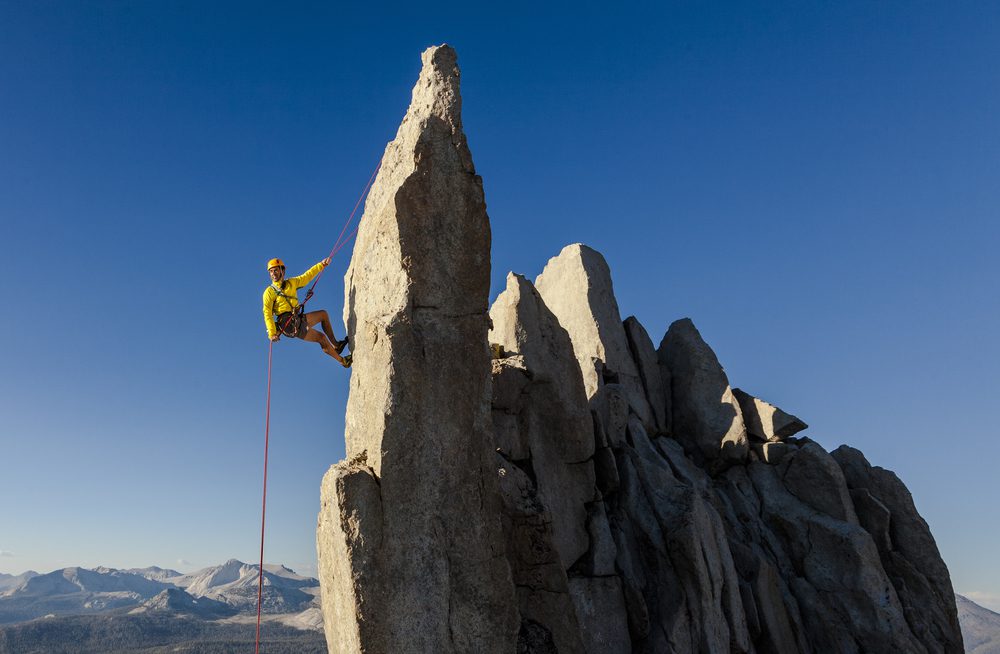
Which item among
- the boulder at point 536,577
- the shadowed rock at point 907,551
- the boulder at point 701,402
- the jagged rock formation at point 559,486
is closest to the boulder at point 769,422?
the jagged rock formation at point 559,486

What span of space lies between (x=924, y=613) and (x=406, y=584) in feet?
75.1

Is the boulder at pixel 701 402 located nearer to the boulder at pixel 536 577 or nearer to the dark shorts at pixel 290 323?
the boulder at pixel 536 577

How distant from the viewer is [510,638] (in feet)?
53.7

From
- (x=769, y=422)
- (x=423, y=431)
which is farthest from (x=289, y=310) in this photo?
(x=769, y=422)

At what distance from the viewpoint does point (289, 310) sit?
20391 mm

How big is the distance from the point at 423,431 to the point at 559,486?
26.7 ft

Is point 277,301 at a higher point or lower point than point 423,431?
higher

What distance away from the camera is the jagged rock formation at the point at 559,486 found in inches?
642

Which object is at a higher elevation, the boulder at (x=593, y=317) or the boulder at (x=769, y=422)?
the boulder at (x=593, y=317)

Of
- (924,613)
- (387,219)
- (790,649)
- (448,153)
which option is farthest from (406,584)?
(924,613)

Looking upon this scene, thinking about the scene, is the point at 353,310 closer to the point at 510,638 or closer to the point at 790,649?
the point at 510,638

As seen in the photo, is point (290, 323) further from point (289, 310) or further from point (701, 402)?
point (701, 402)

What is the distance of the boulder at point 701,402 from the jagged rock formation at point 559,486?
0.28ft

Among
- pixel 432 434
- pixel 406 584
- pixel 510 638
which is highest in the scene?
pixel 432 434
